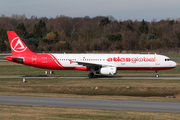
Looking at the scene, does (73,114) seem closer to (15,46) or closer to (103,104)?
(103,104)

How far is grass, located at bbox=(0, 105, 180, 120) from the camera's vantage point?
18359mm

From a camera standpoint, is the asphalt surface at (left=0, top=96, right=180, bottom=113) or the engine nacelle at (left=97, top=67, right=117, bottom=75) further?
the engine nacelle at (left=97, top=67, right=117, bottom=75)

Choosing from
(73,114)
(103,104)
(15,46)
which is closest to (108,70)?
(15,46)

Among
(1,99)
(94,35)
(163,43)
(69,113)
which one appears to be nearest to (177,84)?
(69,113)

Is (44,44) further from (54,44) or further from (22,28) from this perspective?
(22,28)

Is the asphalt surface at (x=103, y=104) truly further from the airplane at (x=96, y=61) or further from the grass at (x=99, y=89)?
the airplane at (x=96, y=61)

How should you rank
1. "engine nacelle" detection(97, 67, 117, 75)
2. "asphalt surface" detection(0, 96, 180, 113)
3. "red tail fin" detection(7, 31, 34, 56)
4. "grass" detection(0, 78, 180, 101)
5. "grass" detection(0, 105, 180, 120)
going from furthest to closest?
"red tail fin" detection(7, 31, 34, 56) → "engine nacelle" detection(97, 67, 117, 75) → "grass" detection(0, 78, 180, 101) → "asphalt surface" detection(0, 96, 180, 113) → "grass" detection(0, 105, 180, 120)

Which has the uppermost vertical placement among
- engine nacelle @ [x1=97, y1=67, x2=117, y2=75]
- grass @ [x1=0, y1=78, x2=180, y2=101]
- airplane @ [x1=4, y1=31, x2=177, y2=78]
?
airplane @ [x1=4, y1=31, x2=177, y2=78]

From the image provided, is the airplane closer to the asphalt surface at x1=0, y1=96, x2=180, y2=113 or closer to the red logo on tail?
the red logo on tail

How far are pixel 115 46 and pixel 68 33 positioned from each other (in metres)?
60.1

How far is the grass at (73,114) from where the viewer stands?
723 inches

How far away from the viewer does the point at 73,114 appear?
63.3 ft

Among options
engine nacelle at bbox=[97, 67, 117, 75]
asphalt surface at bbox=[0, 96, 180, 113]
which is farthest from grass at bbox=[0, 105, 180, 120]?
engine nacelle at bbox=[97, 67, 117, 75]

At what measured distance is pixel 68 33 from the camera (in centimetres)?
18500
